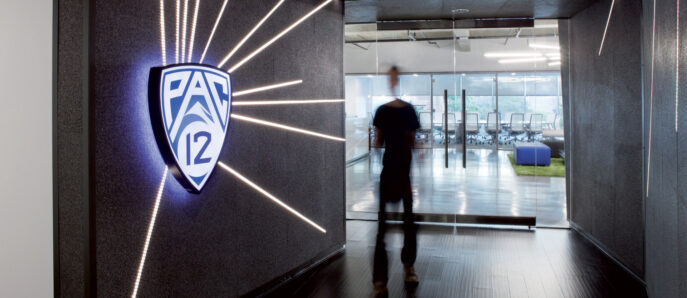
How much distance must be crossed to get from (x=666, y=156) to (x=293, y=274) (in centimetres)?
273

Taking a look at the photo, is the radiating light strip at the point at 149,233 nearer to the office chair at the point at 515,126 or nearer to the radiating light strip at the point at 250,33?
the radiating light strip at the point at 250,33

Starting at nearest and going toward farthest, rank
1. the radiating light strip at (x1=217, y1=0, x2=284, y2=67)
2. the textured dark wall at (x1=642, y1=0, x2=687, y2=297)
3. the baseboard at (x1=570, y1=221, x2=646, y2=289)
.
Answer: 1. the textured dark wall at (x1=642, y1=0, x2=687, y2=297)
2. the radiating light strip at (x1=217, y1=0, x2=284, y2=67)
3. the baseboard at (x1=570, y1=221, x2=646, y2=289)

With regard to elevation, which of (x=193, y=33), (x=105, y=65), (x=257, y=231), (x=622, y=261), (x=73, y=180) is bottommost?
(x=622, y=261)

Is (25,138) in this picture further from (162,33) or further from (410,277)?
(410,277)

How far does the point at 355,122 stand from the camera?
621 centimetres

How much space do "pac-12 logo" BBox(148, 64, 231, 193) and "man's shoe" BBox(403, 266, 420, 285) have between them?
1.78 m

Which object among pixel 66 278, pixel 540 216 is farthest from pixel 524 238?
pixel 66 278

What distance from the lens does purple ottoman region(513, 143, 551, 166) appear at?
576 cm

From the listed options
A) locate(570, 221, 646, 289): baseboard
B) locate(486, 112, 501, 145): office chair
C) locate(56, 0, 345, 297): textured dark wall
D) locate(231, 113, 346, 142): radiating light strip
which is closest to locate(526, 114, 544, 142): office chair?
locate(486, 112, 501, 145): office chair

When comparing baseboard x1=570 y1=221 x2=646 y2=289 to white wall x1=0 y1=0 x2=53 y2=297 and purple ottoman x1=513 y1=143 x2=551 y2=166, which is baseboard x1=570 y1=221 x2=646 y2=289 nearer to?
purple ottoman x1=513 y1=143 x2=551 y2=166

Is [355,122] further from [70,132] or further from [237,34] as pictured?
[70,132]

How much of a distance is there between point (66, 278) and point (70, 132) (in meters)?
0.64

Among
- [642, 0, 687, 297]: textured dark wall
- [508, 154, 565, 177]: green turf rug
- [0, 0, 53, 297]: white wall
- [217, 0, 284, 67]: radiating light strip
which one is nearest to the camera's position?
[0, 0, 53, 297]: white wall

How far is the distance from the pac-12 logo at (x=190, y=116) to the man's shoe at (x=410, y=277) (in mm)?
1781
